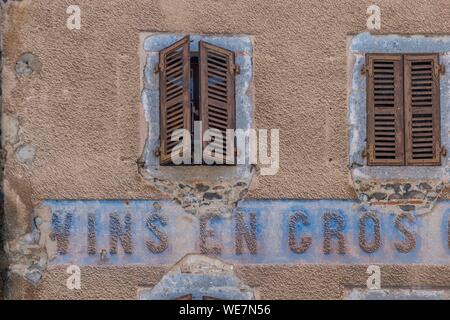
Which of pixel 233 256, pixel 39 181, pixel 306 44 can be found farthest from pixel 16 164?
pixel 306 44

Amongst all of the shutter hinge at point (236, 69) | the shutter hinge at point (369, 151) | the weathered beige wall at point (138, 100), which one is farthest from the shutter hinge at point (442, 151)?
the shutter hinge at point (236, 69)

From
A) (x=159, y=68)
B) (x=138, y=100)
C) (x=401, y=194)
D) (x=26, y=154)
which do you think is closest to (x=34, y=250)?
(x=26, y=154)

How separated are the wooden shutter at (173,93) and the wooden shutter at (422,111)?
7.88 ft

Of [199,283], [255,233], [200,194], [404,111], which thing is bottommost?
[199,283]

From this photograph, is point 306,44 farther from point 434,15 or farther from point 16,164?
point 16,164

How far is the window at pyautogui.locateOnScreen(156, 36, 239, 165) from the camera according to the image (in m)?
10.2

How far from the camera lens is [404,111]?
10.4 meters

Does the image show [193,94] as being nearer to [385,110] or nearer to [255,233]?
[255,233]

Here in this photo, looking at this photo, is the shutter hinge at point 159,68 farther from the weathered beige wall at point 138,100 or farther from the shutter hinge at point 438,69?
the shutter hinge at point 438,69

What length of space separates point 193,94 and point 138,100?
0.60 metres

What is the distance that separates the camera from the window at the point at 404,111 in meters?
10.4

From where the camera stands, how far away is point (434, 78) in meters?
10.4

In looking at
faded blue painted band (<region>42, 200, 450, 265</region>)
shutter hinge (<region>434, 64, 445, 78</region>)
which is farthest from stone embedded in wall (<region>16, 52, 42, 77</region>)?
shutter hinge (<region>434, 64, 445, 78</region>)

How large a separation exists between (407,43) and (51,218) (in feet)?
14.2
